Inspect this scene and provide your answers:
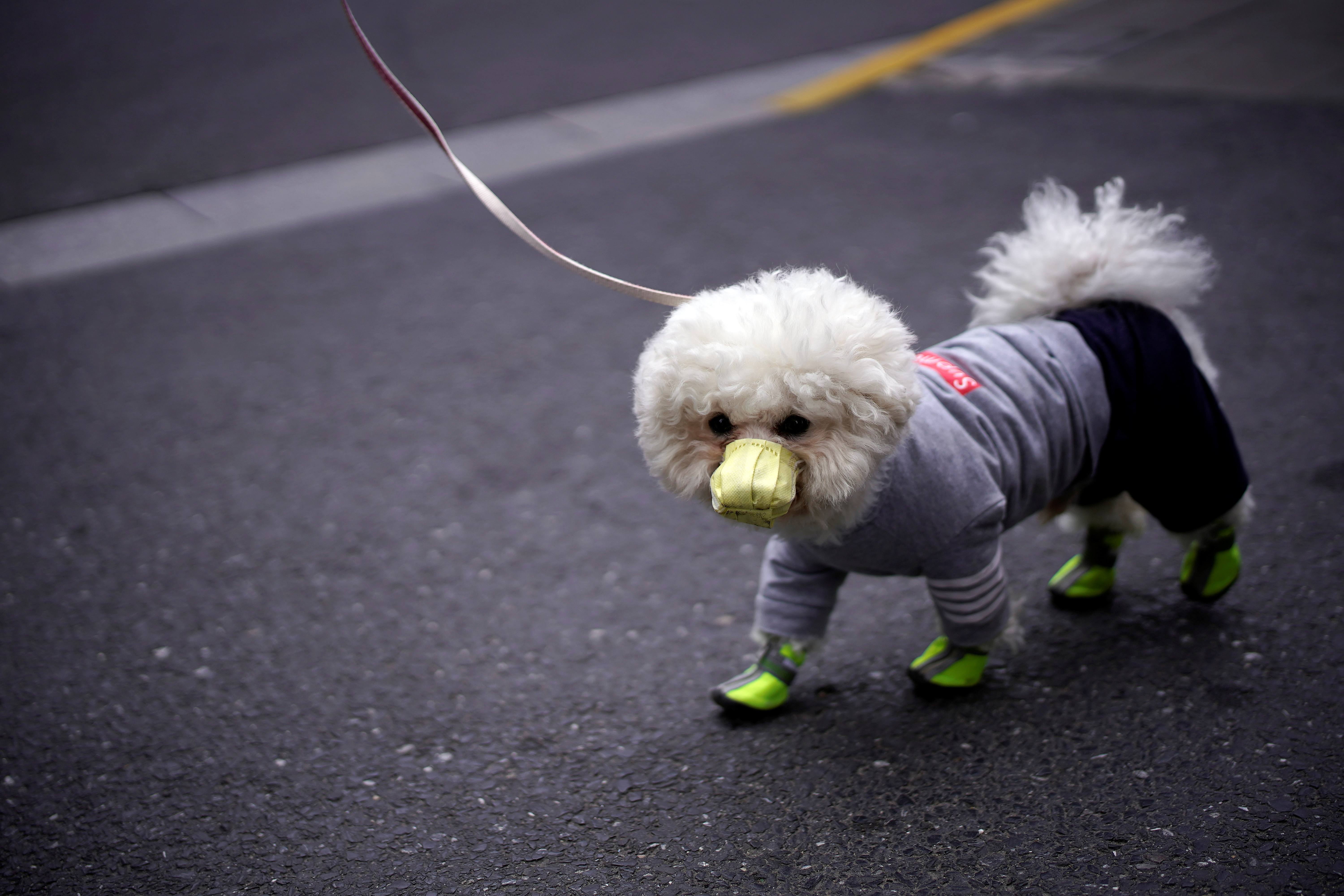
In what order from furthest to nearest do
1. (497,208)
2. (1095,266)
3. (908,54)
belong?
1. (908,54)
2. (1095,266)
3. (497,208)

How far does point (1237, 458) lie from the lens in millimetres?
2350

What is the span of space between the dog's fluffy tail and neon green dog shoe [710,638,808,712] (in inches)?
36.8

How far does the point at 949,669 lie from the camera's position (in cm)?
238

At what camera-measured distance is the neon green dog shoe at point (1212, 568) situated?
253 cm

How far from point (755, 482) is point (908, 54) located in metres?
6.03

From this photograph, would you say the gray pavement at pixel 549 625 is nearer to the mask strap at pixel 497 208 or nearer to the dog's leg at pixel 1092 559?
the dog's leg at pixel 1092 559

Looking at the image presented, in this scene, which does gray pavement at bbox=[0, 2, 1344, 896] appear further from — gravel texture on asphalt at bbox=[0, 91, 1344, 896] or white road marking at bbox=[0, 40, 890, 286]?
white road marking at bbox=[0, 40, 890, 286]

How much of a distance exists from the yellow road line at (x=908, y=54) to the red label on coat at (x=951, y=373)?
A: 15.0ft

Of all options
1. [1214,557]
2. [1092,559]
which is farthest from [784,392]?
[1214,557]

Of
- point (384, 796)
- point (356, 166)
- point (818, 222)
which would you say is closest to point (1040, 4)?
point (818, 222)

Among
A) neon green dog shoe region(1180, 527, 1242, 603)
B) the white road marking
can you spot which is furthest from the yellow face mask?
the white road marking

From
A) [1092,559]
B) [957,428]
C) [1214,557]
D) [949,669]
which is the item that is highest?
[957,428]

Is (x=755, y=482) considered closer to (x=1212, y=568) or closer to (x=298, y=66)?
(x=1212, y=568)

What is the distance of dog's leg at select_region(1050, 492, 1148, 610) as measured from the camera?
258 centimetres
